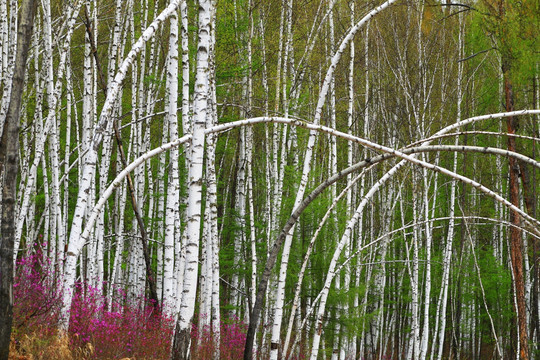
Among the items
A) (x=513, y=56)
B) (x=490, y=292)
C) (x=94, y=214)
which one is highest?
(x=513, y=56)

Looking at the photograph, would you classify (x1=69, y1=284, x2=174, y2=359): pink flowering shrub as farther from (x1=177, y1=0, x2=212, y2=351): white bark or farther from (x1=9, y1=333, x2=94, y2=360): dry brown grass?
(x1=177, y1=0, x2=212, y2=351): white bark

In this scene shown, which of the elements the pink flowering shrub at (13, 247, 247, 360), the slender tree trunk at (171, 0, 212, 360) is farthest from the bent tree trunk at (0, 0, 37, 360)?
the slender tree trunk at (171, 0, 212, 360)

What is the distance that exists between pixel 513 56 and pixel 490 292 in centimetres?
1196

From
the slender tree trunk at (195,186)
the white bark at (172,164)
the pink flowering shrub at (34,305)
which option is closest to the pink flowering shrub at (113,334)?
the pink flowering shrub at (34,305)

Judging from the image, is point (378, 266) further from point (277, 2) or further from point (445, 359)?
point (277, 2)

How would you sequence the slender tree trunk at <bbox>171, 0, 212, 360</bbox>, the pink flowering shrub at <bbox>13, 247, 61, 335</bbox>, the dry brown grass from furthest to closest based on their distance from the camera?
→ the pink flowering shrub at <bbox>13, 247, 61, 335</bbox> → the dry brown grass → the slender tree trunk at <bbox>171, 0, 212, 360</bbox>

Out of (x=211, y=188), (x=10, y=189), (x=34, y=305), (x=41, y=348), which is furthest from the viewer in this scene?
(x=211, y=188)

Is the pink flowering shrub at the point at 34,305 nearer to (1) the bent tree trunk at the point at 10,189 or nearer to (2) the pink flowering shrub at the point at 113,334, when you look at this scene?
(2) the pink flowering shrub at the point at 113,334

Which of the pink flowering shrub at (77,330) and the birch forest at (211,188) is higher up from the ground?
the birch forest at (211,188)

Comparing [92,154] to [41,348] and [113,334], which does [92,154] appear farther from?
[113,334]

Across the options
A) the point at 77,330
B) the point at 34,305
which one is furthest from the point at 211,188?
the point at 34,305

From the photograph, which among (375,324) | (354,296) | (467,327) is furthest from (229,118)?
(467,327)

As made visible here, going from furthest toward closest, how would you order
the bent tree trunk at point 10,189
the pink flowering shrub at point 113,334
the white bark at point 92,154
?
the pink flowering shrub at point 113,334, the bent tree trunk at point 10,189, the white bark at point 92,154

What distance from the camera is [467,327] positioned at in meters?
19.4
